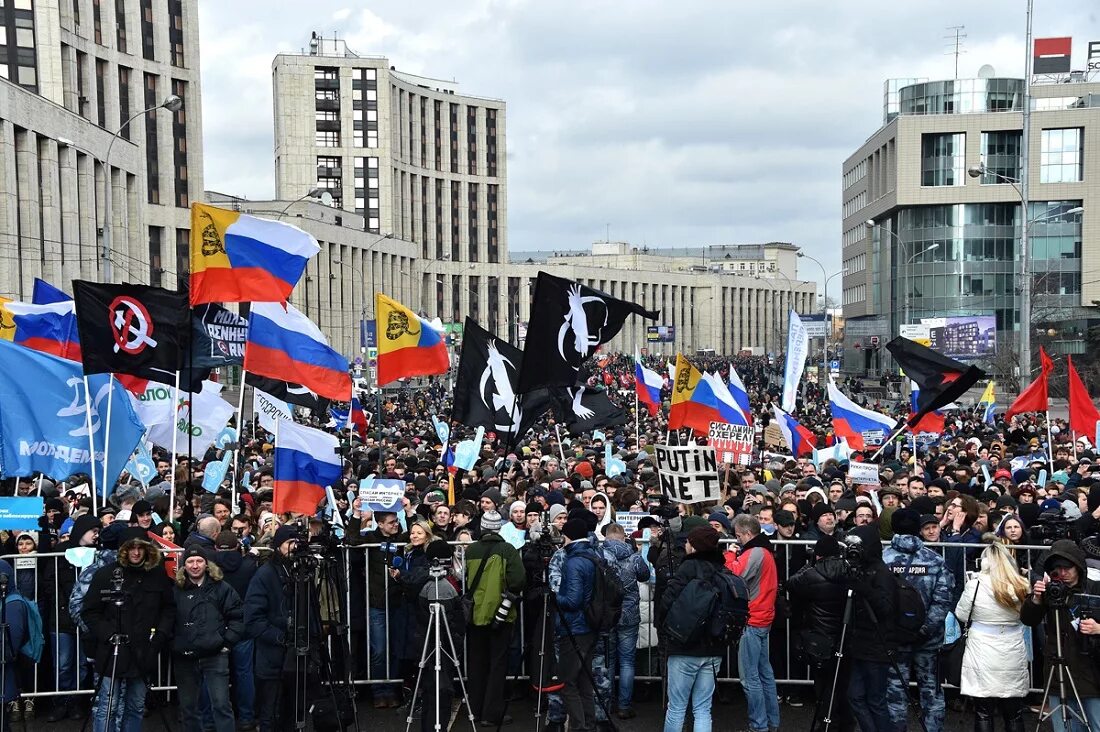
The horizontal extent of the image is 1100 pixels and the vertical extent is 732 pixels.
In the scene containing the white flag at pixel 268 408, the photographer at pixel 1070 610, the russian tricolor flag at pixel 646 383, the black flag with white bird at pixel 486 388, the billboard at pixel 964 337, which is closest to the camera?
the photographer at pixel 1070 610

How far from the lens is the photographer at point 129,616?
8.15 meters

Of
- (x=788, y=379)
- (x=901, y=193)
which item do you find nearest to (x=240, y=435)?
(x=788, y=379)

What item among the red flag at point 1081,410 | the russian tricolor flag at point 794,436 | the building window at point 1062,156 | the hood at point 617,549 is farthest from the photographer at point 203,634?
the building window at point 1062,156

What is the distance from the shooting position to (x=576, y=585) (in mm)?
8531

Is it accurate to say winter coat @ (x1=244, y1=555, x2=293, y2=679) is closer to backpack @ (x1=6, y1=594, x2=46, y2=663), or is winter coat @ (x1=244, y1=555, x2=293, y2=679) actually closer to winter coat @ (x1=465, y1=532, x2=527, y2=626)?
winter coat @ (x1=465, y1=532, x2=527, y2=626)

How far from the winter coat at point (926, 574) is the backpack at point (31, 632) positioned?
18.7 ft

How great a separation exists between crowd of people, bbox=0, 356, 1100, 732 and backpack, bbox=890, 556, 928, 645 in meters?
0.02

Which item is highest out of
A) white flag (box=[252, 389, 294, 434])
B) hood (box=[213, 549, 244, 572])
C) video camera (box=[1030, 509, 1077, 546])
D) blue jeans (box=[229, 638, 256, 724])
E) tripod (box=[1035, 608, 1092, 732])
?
white flag (box=[252, 389, 294, 434])

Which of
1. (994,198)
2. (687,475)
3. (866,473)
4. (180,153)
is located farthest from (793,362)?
(994,198)

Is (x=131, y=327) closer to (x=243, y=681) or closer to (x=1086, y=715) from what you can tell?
(x=243, y=681)

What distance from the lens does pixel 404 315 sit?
1539 cm

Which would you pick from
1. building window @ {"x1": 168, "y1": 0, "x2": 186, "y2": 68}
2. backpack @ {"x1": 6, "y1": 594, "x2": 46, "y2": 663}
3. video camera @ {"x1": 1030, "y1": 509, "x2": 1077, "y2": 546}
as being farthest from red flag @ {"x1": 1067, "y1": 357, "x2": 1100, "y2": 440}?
building window @ {"x1": 168, "y1": 0, "x2": 186, "y2": 68}

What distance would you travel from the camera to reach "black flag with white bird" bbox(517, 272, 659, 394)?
11.9m

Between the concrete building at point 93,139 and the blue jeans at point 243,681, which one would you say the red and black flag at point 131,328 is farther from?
the concrete building at point 93,139
